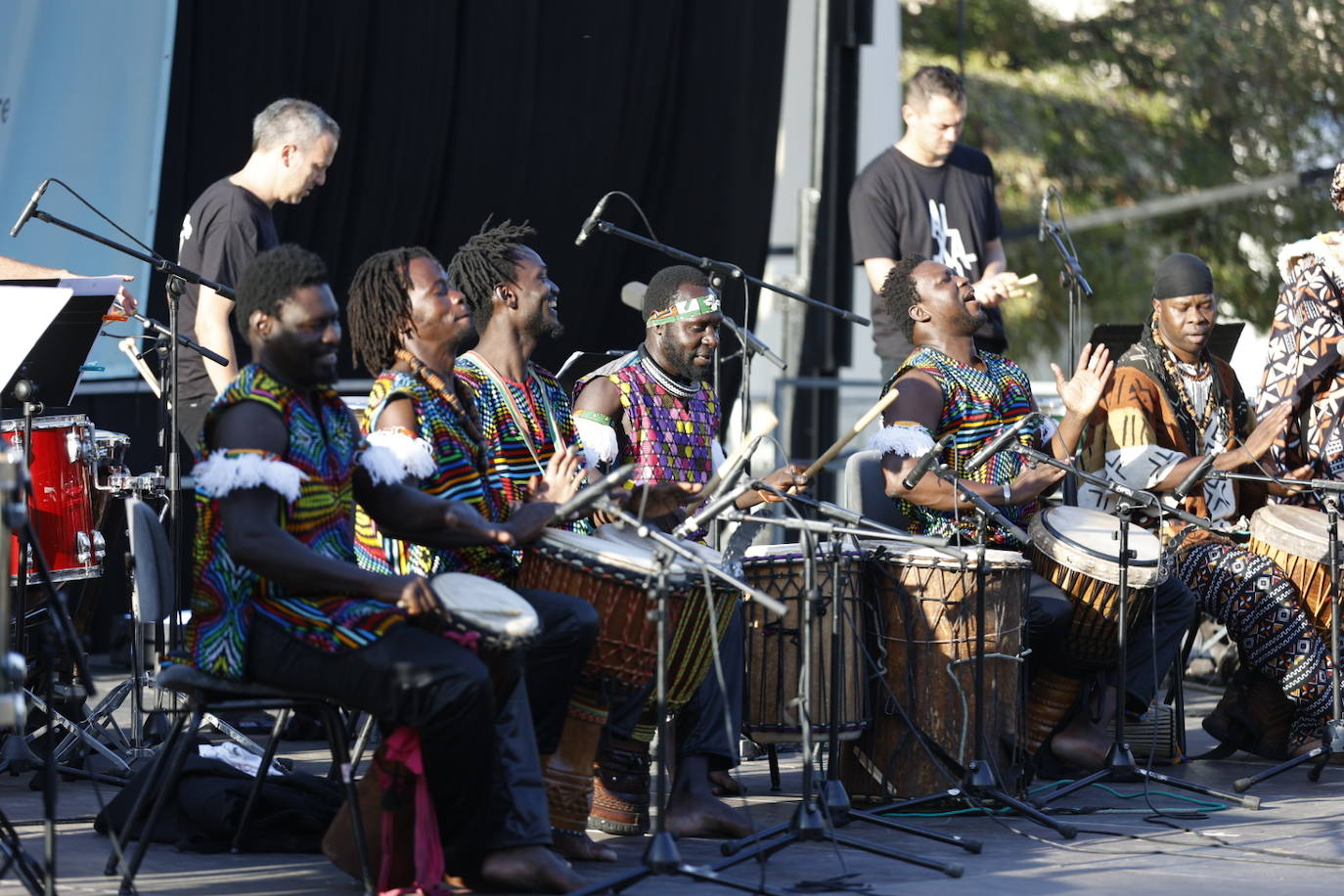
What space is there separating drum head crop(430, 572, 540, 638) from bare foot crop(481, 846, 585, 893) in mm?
564

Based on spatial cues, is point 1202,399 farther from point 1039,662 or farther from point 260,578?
point 260,578

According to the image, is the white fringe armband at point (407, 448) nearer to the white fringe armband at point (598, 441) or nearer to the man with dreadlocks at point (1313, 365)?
the white fringe armband at point (598, 441)

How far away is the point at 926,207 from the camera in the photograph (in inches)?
303

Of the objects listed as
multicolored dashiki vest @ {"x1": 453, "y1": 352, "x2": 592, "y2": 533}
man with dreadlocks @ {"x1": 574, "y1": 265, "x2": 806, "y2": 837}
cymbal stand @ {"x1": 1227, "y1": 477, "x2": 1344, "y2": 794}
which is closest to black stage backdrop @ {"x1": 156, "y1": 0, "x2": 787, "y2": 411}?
man with dreadlocks @ {"x1": 574, "y1": 265, "x2": 806, "y2": 837}

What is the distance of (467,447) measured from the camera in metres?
4.95

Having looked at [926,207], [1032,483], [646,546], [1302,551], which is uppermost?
[926,207]

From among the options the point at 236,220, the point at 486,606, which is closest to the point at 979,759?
the point at 486,606

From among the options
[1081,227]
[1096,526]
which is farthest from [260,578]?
[1081,227]

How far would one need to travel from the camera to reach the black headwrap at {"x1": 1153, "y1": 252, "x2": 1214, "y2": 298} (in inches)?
272

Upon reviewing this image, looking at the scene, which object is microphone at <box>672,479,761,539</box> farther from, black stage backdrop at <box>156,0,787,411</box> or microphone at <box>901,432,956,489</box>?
black stage backdrop at <box>156,0,787,411</box>

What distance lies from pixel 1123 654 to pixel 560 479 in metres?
2.02

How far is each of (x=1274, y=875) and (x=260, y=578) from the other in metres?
2.62

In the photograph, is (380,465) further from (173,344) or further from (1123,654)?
(1123,654)

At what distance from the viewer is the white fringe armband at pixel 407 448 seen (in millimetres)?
4664
